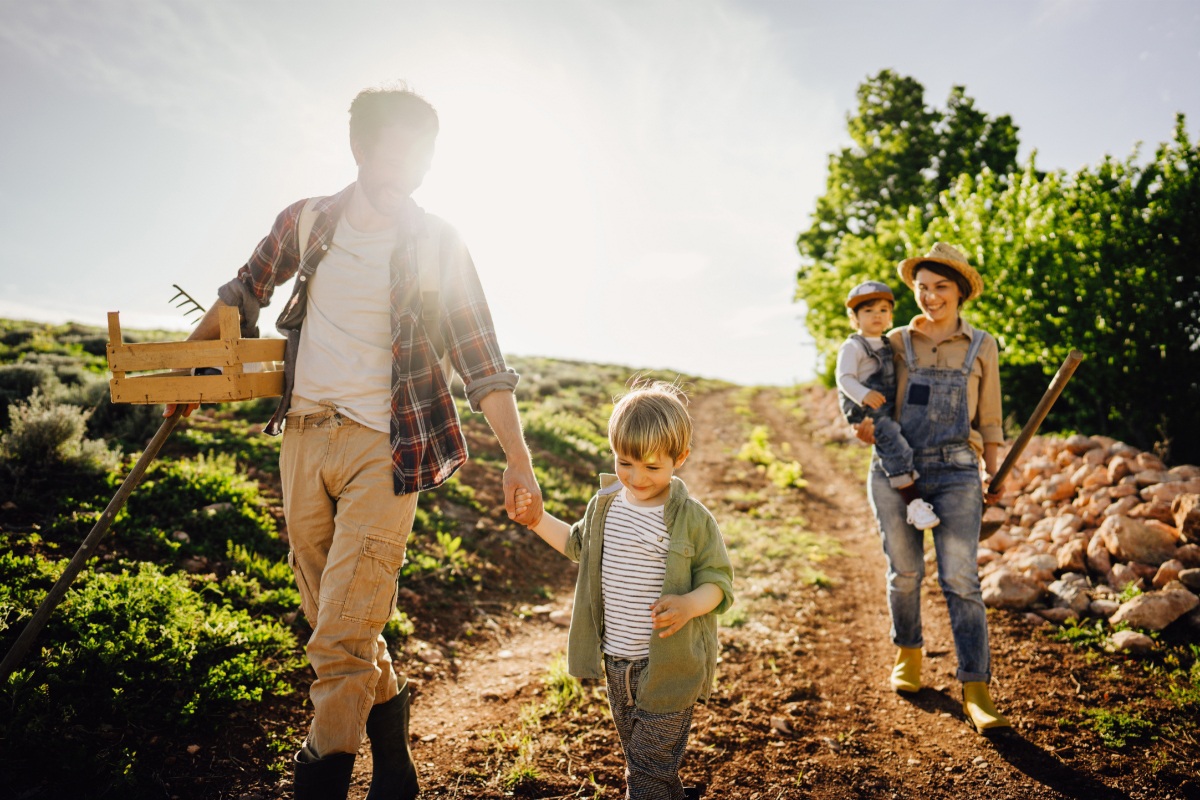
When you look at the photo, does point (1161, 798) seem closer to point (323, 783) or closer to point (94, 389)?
point (323, 783)

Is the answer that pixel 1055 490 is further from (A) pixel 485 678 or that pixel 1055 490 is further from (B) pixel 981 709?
(A) pixel 485 678

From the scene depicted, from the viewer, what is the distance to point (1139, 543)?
5.77m

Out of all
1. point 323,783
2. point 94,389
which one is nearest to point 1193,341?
point 323,783

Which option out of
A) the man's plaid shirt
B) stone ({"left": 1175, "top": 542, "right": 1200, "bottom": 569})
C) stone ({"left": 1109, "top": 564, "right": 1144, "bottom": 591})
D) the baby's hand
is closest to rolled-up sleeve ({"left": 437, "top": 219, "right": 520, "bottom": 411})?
the man's plaid shirt

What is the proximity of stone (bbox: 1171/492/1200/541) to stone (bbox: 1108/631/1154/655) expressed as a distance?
1.50 metres

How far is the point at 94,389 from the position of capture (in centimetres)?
821

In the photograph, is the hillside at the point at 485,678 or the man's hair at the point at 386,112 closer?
the man's hair at the point at 386,112

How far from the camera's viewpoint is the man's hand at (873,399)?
423 cm

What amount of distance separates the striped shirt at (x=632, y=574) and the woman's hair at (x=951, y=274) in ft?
9.48

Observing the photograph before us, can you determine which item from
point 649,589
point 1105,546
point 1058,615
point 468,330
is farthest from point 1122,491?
point 468,330

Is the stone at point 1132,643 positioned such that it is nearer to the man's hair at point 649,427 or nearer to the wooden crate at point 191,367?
the man's hair at point 649,427

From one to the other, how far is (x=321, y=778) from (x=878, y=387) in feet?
12.6

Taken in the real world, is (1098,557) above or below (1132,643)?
above

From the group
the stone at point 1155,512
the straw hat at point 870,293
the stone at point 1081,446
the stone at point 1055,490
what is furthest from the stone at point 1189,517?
the straw hat at point 870,293
